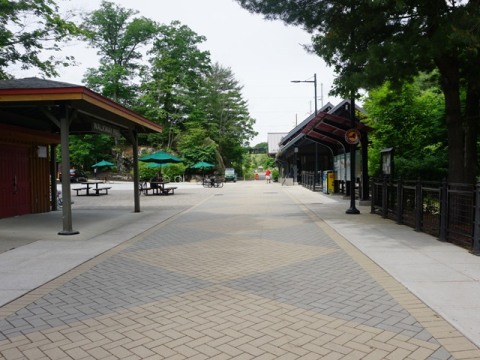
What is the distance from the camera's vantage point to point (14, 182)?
515 inches

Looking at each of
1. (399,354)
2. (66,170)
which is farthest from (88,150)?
(399,354)


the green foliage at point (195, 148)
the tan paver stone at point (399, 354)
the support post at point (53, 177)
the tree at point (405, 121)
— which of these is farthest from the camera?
the green foliage at point (195, 148)

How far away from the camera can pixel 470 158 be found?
33.7 ft

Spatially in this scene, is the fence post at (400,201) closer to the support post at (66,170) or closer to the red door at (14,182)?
the support post at (66,170)

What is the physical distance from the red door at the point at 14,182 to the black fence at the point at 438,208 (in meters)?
11.4

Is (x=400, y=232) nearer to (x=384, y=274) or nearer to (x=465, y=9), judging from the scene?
(x=384, y=274)

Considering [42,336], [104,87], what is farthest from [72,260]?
[104,87]

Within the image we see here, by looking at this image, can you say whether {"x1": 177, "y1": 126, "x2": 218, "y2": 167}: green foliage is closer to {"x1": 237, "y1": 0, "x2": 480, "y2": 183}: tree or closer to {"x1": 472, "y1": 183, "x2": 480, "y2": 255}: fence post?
{"x1": 237, "y1": 0, "x2": 480, "y2": 183}: tree

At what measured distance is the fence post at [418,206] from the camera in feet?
30.2

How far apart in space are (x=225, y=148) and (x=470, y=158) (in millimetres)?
54506

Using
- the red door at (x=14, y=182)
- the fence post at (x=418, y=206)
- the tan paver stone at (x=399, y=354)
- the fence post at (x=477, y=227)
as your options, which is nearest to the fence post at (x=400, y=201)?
the fence post at (x=418, y=206)

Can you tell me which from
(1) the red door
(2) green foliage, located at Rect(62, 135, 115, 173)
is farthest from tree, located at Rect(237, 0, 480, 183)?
(2) green foliage, located at Rect(62, 135, 115, 173)

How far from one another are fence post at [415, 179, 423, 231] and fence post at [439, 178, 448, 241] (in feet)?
3.15

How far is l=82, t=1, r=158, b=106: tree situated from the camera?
2147 inches
